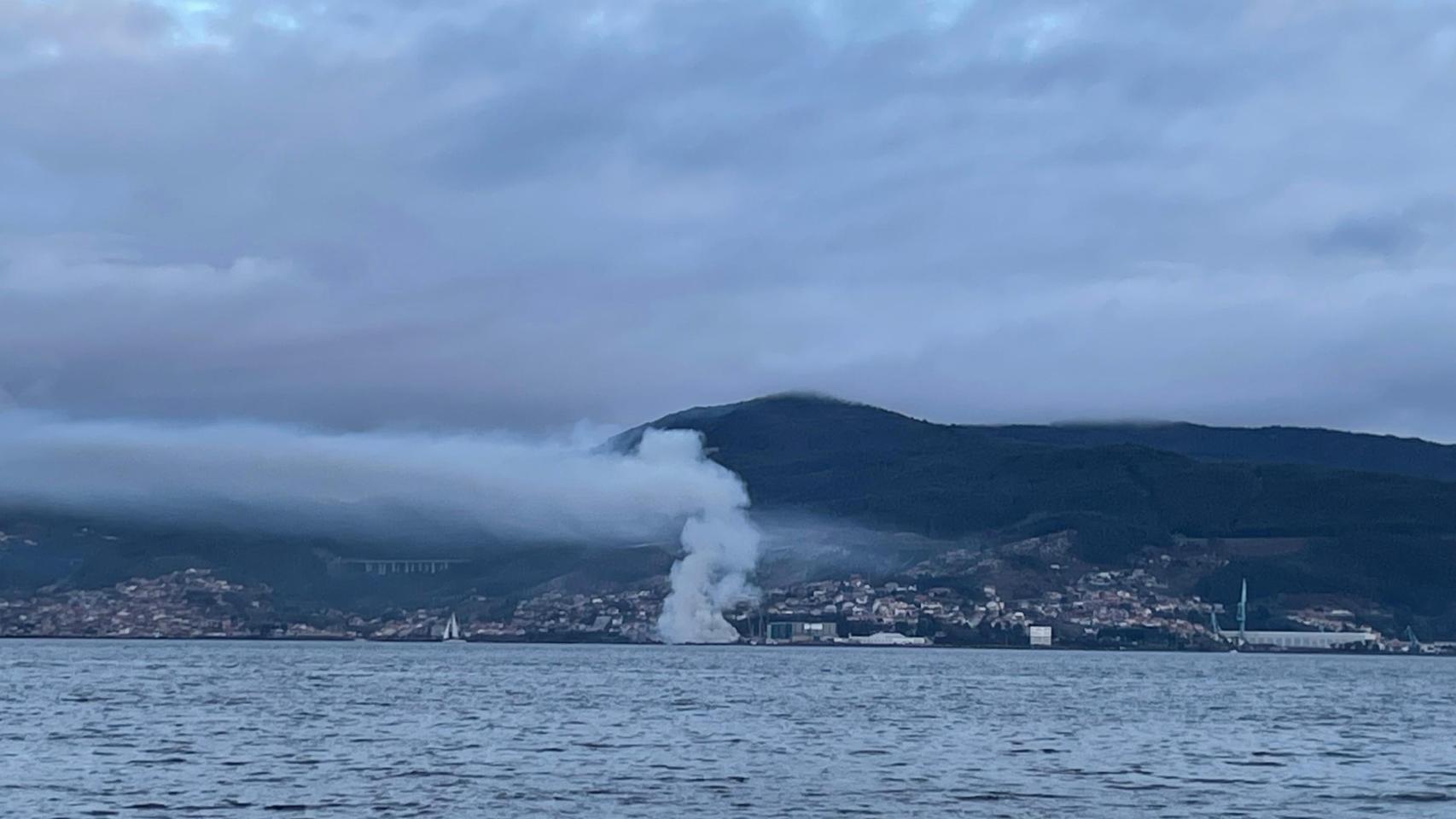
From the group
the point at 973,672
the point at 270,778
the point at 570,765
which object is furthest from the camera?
the point at 973,672

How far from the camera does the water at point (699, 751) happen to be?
54.8m

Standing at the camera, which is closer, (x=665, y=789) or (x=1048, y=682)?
(x=665, y=789)

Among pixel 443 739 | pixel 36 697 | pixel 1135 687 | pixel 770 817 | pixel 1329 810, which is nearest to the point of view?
pixel 770 817

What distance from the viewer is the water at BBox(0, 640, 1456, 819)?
54.8 metres

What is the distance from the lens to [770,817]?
169ft

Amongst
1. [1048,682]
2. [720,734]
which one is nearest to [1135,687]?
[1048,682]

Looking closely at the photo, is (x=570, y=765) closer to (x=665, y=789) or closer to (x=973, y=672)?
(x=665, y=789)

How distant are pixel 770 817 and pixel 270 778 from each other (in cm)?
1679

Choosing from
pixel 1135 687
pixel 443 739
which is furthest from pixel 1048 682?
pixel 443 739

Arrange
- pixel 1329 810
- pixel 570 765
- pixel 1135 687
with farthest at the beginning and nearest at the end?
pixel 1135 687
pixel 570 765
pixel 1329 810

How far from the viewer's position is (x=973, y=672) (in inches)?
6836

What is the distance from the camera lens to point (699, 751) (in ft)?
235

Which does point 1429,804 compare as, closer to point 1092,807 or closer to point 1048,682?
point 1092,807

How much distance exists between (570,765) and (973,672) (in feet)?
369
